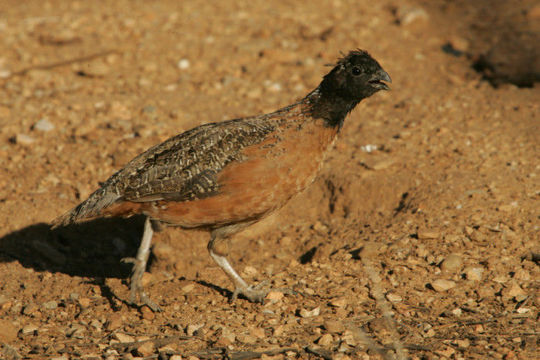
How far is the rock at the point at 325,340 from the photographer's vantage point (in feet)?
16.1

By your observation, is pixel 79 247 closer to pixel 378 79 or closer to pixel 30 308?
pixel 30 308

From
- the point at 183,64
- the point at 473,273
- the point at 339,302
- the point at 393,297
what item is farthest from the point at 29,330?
the point at 183,64

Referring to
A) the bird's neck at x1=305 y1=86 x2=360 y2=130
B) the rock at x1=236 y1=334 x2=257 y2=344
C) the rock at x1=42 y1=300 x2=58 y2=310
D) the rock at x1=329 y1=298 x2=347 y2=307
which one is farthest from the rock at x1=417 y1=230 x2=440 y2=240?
the rock at x1=42 y1=300 x2=58 y2=310

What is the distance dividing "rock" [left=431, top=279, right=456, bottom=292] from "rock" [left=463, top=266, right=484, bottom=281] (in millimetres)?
164

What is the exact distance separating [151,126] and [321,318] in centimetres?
445

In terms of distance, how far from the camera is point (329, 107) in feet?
19.1

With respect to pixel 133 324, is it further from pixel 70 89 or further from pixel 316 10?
pixel 316 10

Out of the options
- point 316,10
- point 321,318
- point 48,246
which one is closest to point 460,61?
point 316,10

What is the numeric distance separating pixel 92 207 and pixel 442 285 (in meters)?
3.51

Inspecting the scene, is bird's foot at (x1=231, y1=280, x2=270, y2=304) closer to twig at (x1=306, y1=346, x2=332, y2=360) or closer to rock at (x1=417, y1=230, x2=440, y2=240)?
twig at (x1=306, y1=346, x2=332, y2=360)

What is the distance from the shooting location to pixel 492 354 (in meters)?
4.56

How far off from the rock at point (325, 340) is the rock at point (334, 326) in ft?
0.39

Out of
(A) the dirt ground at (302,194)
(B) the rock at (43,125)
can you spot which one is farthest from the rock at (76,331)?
(B) the rock at (43,125)

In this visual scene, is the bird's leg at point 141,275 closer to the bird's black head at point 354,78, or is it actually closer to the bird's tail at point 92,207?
the bird's tail at point 92,207
